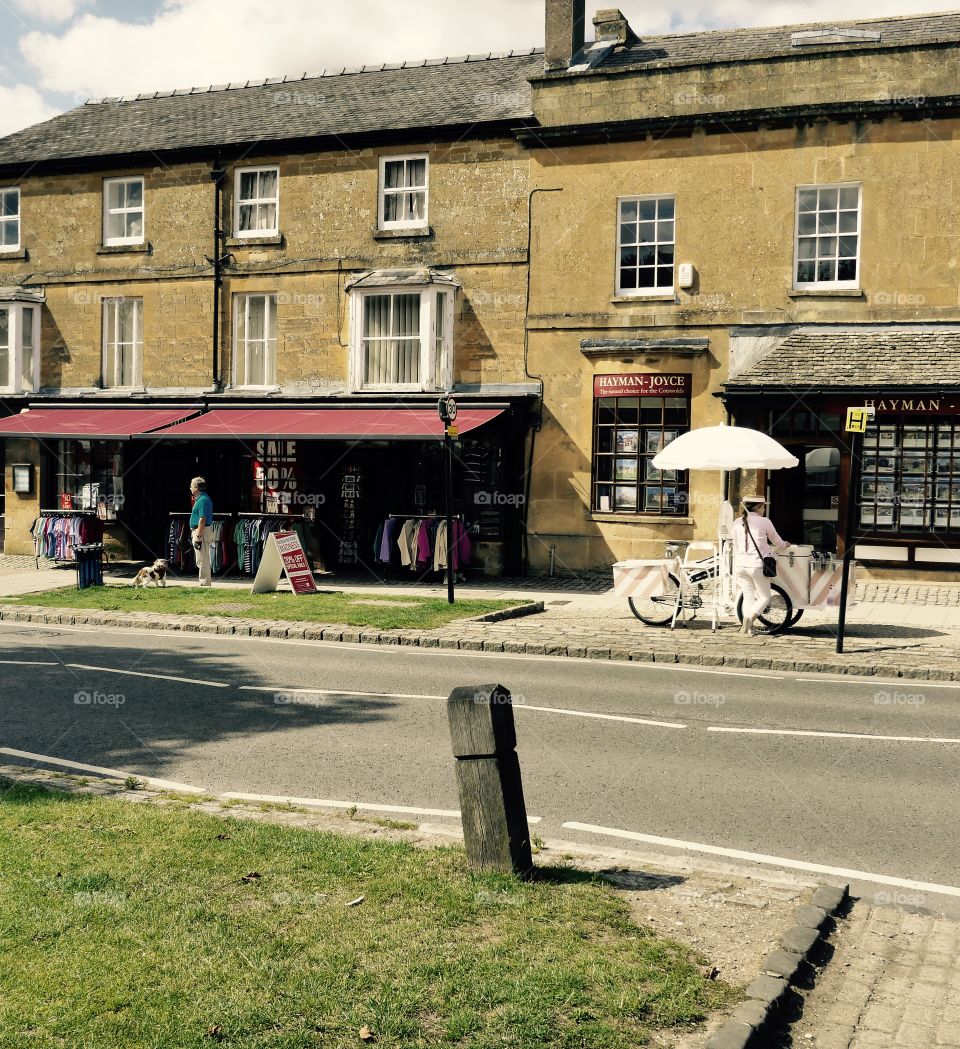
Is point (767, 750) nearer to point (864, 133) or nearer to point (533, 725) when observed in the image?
point (533, 725)

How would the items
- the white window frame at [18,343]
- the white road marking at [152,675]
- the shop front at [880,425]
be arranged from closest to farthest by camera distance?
the white road marking at [152,675] < the shop front at [880,425] < the white window frame at [18,343]

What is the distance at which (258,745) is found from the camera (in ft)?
29.8

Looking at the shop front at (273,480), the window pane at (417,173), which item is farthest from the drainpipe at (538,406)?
the window pane at (417,173)

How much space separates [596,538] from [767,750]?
13419 mm

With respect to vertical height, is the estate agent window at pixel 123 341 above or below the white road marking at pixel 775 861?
above

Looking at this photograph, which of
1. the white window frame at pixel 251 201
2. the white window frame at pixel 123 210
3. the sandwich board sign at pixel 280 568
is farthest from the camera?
the white window frame at pixel 123 210

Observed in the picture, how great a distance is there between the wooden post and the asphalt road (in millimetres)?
1117

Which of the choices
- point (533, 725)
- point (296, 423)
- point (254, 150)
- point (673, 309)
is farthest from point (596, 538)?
point (533, 725)

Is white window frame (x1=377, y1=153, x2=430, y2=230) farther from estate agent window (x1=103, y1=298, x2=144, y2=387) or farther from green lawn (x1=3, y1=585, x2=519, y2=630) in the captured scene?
green lawn (x1=3, y1=585, x2=519, y2=630)

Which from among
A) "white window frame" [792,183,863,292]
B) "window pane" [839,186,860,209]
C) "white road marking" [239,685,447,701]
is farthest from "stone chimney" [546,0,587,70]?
"white road marking" [239,685,447,701]

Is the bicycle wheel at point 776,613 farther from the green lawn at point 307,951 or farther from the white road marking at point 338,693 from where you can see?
the green lawn at point 307,951

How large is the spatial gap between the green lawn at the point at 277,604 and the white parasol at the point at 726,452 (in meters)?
3.55

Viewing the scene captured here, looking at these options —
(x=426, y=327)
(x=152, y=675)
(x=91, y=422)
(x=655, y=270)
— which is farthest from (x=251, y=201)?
(x=152, y=675)

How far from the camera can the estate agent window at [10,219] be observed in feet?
88.7
